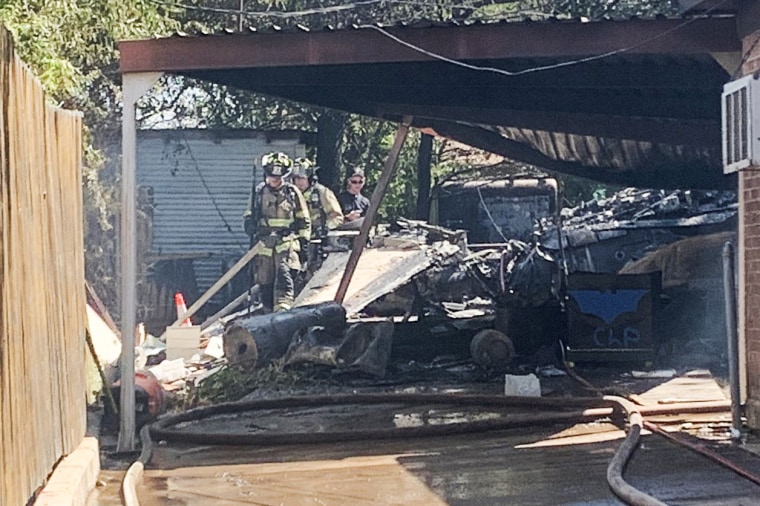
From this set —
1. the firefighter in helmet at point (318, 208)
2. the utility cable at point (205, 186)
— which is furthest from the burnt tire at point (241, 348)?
the utility cable at point (205, 186)

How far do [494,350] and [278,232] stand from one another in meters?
3.91

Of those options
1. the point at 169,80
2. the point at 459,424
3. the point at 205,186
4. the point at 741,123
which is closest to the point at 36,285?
the point at 459,424

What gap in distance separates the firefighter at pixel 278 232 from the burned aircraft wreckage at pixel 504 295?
0.44 m

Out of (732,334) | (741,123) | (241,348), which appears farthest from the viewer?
(241,348)

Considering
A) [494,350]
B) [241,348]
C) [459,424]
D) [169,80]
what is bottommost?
[459,424]

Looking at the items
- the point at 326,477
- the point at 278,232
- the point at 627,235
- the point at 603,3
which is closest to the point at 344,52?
the point at 326,477

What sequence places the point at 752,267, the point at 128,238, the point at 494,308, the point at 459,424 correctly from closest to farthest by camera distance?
the point at 752,267 < the point at 459,424 < the point at 128,238 < the point at 494,308

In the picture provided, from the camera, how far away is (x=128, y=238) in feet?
27.9

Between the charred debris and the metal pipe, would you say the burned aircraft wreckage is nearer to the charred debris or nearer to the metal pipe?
the charred debris

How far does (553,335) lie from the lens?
12445 millimetres

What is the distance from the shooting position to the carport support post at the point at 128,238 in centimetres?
842

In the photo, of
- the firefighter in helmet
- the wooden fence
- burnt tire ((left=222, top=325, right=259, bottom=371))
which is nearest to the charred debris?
burnt tire ((left=222, top=325, right=259, bottom=371))

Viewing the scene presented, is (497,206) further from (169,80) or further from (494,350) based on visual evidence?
(494,350)

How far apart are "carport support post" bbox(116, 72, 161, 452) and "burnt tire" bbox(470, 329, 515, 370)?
14.6 feet
